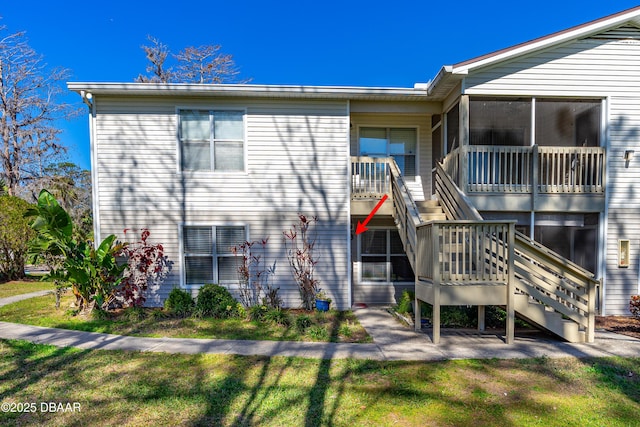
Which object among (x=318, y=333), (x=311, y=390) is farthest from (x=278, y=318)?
(x=311, y=390)

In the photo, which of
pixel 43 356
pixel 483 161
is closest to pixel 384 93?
pixel 483 161

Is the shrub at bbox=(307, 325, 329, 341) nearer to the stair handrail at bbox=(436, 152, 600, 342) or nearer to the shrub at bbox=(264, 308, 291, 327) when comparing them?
the shrub at bbox=(264, 308, 291, 327)

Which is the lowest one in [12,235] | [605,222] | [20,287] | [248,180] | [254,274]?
[20,287]

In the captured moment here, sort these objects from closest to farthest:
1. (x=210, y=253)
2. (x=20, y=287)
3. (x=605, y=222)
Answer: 1. (x=605, y=222)
2. (x=210, y=253)
3. (x=20, y=287)

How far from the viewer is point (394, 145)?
9.08 m

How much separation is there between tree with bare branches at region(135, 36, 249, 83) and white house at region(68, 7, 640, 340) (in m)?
13.9

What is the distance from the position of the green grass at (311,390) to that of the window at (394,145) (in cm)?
566

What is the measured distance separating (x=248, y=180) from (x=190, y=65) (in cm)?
1624

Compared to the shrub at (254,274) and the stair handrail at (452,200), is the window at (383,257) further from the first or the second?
the shrub at (254,274)

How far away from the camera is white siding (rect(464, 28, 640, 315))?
7.45 meters

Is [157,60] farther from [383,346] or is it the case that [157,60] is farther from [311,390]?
[311,390]

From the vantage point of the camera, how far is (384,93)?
769 centimetres

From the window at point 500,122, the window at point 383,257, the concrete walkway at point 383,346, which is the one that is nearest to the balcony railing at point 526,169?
the window at point 500,122

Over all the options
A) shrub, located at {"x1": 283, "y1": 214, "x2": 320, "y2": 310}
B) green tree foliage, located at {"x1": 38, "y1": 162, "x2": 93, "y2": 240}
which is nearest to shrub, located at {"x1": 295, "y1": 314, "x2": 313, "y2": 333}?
shrub, located at {"x1": 283, "y1": 214, "x2": 320, "y2": 310}
